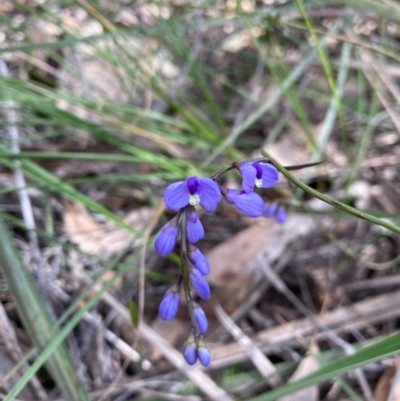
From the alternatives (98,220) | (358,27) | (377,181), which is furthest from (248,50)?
(98,220)

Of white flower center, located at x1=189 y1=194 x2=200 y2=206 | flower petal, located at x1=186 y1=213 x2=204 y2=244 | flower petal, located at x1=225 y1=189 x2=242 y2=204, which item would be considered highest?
white flower center, located at x1=189 y1=194 x2=200 y2=206

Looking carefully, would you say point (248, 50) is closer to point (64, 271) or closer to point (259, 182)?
point (64, 271)

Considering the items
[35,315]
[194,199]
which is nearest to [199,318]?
[194,199]

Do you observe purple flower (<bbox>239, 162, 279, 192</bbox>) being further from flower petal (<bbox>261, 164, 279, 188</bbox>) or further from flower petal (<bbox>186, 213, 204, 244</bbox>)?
flower petal (<bbox>186, 213, 204, 244</bbox>)

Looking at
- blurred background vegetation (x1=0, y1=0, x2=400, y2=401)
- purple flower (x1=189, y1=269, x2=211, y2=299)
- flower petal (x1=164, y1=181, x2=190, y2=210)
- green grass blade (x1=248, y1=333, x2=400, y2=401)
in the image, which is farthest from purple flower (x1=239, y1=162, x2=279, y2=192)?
blurred background vegetation (x1=0, y1=0, x2=400, y2=401)

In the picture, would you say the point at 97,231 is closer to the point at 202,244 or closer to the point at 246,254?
the point at 202,244
